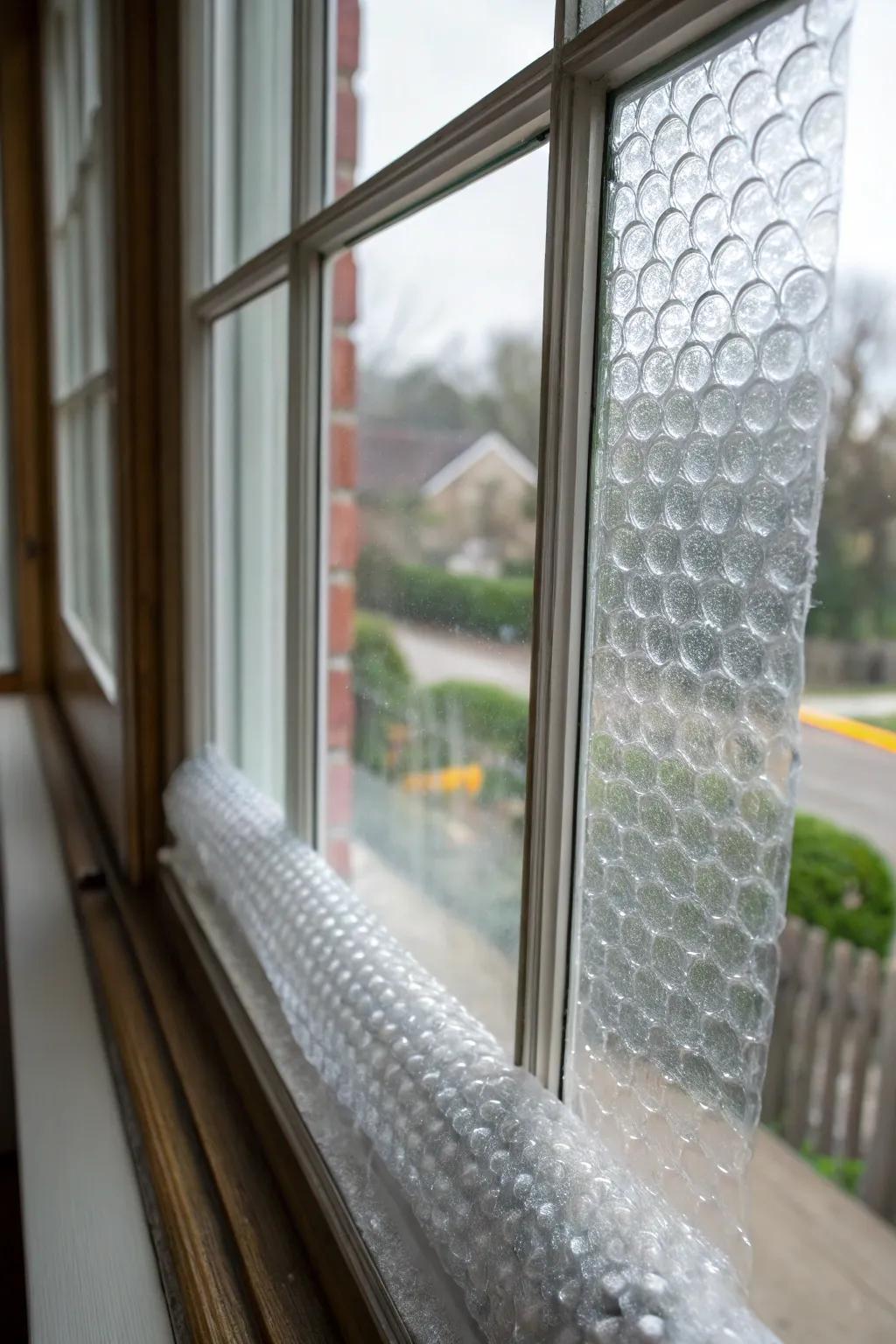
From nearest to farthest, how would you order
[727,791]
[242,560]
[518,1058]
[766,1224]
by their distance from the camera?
[727,791]
[518,1058]
[242,560]
[766,1224]

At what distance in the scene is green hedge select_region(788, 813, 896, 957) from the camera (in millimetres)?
3383

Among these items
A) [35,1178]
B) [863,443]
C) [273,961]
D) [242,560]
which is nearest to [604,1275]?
[273,961]

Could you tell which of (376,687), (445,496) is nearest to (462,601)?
(376,687)

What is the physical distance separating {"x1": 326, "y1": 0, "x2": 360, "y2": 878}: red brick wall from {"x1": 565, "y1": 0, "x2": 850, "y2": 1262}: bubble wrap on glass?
445 millimetres

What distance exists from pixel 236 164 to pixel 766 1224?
8.38ft

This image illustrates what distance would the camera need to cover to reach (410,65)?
2.61 feet

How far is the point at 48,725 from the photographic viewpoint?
2.01 metres

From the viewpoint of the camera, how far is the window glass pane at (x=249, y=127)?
0.91 metres

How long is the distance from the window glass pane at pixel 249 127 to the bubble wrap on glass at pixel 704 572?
0.58 m

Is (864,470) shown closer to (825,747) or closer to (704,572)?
(825,747)

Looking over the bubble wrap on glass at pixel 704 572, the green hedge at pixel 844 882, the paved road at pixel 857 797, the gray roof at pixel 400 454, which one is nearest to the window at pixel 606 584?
the bubble wrap on glass at pixel 704 572

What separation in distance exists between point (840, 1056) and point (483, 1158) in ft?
9.28

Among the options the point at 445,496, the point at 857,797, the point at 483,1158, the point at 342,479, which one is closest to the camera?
the point at 483,1158

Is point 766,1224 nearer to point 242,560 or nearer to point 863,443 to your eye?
point 863,443
